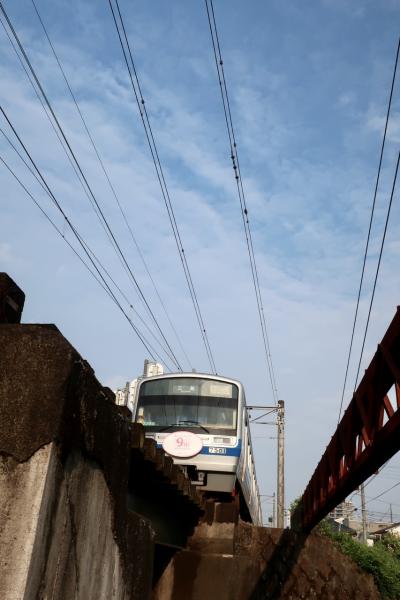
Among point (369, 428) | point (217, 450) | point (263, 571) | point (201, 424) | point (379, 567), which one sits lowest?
point (263, 571)

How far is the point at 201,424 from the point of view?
1032cm

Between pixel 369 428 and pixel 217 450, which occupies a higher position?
pixel 217 450

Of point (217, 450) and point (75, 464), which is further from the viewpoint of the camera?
point (217, 450)

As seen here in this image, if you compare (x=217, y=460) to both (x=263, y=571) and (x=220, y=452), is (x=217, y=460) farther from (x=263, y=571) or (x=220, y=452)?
(x=263, y=571)

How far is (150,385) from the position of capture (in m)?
11.0

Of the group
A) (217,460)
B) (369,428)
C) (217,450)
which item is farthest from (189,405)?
(369,428)

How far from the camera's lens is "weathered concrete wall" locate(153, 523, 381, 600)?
30.7 feet

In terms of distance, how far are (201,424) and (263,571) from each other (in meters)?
3.10

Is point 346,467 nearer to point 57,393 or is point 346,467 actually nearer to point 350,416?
point 350,416

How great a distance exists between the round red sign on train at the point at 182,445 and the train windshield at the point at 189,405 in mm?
639

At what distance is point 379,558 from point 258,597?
5.76 m

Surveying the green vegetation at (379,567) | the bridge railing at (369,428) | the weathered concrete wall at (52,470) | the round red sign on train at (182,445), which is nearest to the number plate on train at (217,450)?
the round red sign on train at (182,445)

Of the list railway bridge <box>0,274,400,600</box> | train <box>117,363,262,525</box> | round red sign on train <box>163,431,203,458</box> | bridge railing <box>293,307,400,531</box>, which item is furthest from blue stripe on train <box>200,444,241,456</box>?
railway bridge <box>0,274,400,600</box>

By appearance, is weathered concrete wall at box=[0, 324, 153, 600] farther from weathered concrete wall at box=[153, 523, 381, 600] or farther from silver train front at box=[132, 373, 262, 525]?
weathered concrete wall at box=[153, 523, 381, 600]
